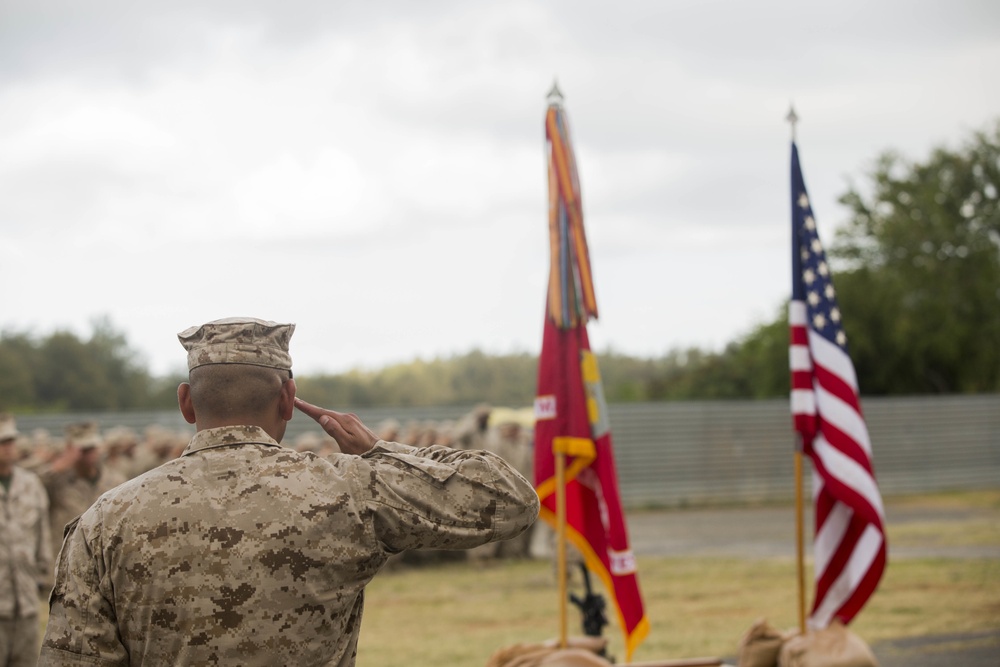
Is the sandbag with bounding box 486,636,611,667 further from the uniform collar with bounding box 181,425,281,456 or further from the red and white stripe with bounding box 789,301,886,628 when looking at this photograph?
the uniform collar with bounding box 181,425,281,456

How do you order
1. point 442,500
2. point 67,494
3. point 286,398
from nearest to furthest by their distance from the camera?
point 442,500
point 286,398
point 67,494

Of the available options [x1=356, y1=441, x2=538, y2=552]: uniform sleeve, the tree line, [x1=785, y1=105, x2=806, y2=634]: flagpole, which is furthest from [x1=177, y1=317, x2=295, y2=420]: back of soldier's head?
the tree line

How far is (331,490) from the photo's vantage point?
7.98 feet

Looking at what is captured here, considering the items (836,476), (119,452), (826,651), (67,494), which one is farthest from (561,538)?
(119,452)

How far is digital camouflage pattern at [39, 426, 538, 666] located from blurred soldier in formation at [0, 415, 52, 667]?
4192 mm

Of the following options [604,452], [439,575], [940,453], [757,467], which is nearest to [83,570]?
[604,452]

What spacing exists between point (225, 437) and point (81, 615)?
19.0 inches

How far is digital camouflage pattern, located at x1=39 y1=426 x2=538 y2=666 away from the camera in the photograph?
2.32 metres

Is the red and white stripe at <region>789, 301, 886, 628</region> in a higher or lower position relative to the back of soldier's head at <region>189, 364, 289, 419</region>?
lower

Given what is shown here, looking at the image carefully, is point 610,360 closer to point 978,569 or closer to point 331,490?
point 978,569

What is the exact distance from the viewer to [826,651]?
5922 mm

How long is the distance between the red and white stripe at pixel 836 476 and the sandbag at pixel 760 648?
0.39 metres

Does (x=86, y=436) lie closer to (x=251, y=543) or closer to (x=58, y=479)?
(x=58, y=479)

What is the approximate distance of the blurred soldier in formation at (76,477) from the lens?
9867mm
